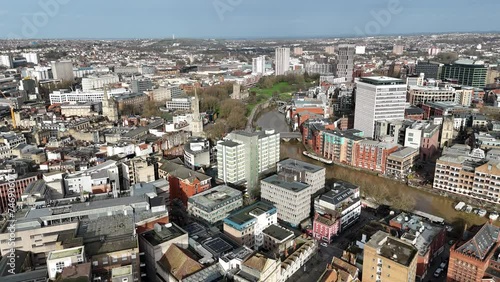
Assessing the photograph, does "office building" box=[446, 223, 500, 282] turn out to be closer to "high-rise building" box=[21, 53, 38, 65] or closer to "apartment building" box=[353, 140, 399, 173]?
"apartment building" box=[353, 140, 399, 173]

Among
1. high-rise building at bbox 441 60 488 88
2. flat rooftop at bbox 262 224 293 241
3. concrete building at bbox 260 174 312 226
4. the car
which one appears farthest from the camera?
high-rise building at bbox 441 60 488 88

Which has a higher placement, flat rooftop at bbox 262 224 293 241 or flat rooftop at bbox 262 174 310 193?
flat rooftop at bbox 262 174 310 193

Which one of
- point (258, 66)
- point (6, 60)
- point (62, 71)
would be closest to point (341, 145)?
point (258, 66)

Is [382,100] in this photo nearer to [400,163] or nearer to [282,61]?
[400,163]

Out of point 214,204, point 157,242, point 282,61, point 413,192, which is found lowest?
point 413,192

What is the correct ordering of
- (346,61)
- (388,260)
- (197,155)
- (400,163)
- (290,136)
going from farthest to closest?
(346,61) < (290,136) < (197,155) < (400,163) < (388,260)

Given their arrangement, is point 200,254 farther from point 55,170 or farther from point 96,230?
point 55,170

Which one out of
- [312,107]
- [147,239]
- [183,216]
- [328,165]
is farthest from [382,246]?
[312,107]

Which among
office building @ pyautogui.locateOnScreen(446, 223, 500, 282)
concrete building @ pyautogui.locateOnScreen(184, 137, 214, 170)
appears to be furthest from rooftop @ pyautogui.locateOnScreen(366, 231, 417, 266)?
concrete building @ pyautogui.locateOnScreen(184, 137, 214, 170)
